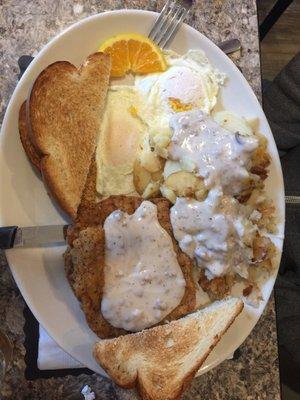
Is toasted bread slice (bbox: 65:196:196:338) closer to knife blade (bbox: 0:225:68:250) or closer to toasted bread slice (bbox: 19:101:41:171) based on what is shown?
knife blade (bbox: 0:225:68:250)

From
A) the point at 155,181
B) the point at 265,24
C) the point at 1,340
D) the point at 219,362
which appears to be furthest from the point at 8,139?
the point at 265,24

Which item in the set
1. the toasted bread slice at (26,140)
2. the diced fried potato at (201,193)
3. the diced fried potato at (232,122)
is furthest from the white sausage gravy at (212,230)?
the toasted bread slice at (26,140)

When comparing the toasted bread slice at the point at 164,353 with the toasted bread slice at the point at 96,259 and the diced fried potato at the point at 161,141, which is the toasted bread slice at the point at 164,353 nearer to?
the toasted bread slice at the point at 96,259

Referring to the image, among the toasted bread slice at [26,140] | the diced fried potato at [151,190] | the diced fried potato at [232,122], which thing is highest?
the toasted bread slice at [26,140]

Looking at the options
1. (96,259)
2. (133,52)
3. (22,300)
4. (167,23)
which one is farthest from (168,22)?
(22,300)

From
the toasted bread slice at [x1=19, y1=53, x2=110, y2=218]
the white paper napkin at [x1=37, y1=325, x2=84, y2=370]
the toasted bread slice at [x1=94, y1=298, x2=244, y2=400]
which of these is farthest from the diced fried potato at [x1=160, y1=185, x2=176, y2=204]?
the white paper napkin at [x1=37, y1=325, x2=84, y2=370]
